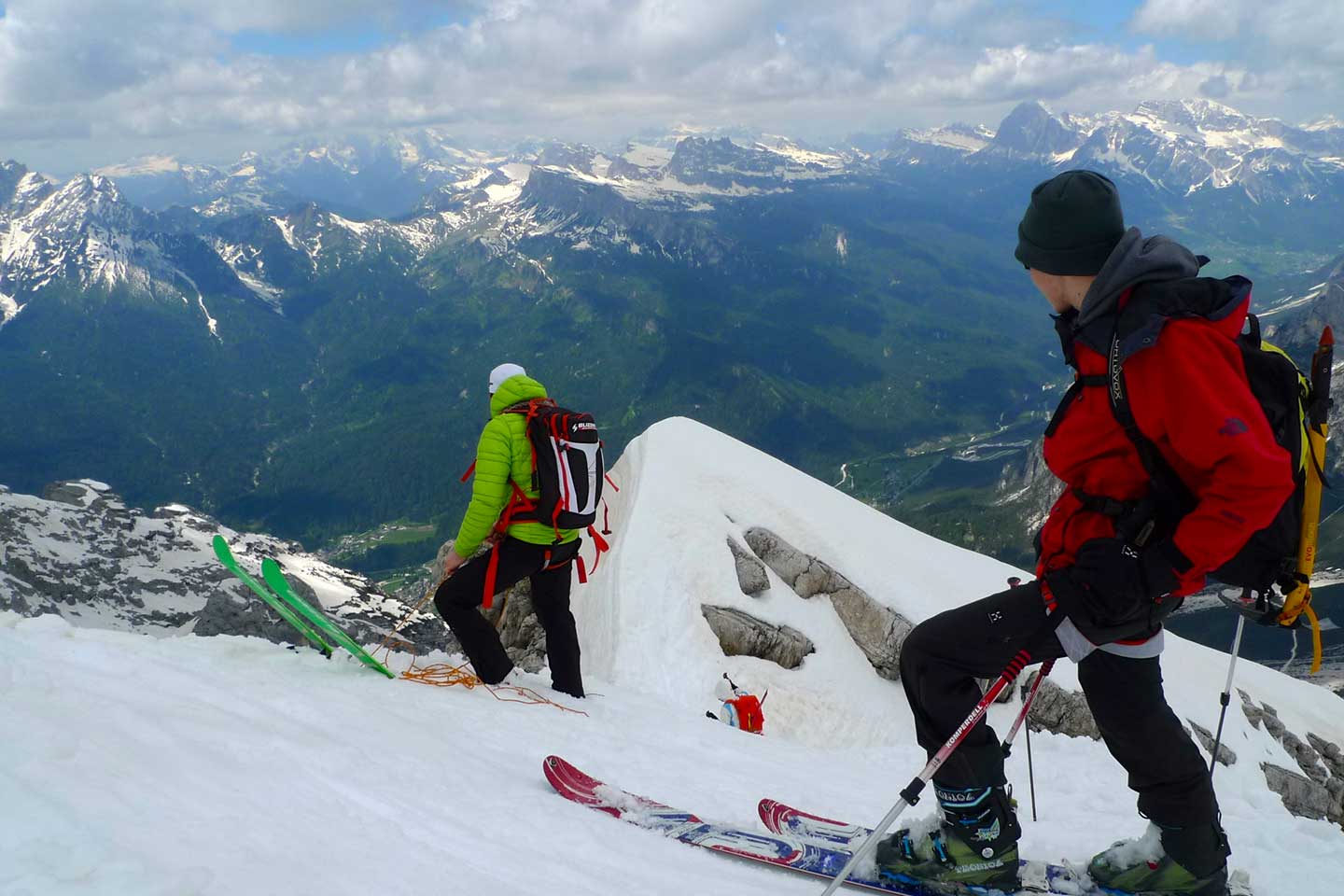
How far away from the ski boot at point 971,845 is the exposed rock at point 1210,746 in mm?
17488

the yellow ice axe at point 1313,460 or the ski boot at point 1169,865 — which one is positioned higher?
the yellow ice axe at point 1313,460

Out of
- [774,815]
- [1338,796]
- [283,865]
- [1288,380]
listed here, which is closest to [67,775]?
[283,865]

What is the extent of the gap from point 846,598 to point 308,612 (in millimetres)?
16099

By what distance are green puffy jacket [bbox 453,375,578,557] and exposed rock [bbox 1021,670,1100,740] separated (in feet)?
48.8

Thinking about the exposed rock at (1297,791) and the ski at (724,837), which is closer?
the ski at (724,837)

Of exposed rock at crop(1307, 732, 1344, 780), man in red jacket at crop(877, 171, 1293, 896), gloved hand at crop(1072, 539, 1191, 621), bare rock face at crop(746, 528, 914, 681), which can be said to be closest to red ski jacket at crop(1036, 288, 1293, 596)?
man in red jacket at crop(877, 171, 1293, 896)

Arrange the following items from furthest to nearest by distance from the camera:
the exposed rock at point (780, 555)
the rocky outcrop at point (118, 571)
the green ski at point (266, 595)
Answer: the rocky outcrop at point (118, 571) < the exposed rock at point (780, 555) < the green ski at point (266, 595)

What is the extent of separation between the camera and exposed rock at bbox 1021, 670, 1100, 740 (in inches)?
732

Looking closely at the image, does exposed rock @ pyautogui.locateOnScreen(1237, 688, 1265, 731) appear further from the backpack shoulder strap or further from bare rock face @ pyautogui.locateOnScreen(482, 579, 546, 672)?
the backpack shoulder strap

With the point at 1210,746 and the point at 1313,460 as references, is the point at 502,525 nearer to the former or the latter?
the point at 1313,460

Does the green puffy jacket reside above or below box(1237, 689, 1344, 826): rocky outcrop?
above

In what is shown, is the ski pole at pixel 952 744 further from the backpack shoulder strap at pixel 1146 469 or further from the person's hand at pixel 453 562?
the person's hand at pixel 453 562

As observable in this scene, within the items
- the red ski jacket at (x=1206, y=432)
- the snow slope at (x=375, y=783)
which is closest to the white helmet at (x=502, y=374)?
the snow slope at (x=375, y=783)

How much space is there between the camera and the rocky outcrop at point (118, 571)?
267 feet
